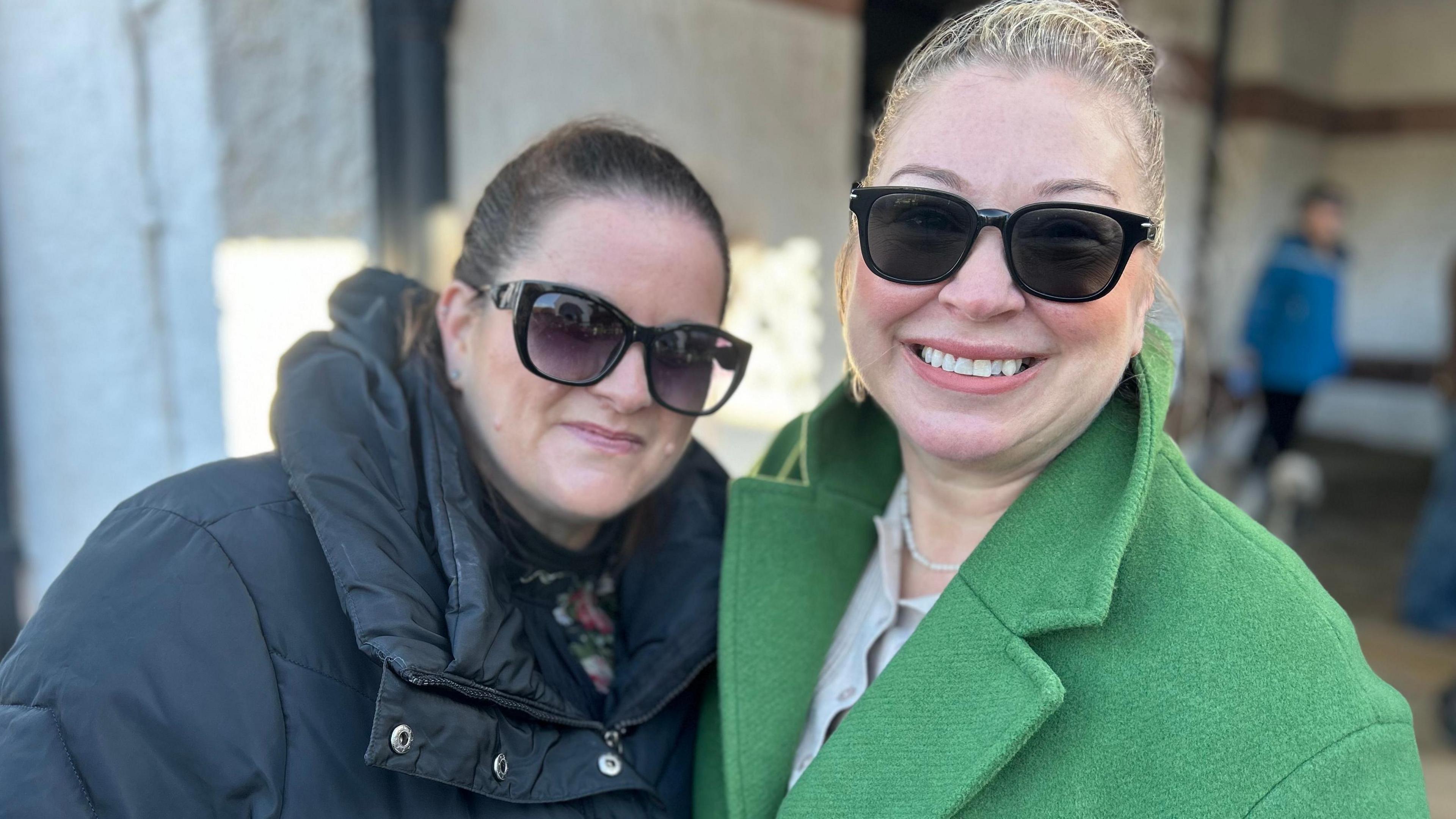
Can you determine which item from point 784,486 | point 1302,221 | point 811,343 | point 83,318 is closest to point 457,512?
point 784,486

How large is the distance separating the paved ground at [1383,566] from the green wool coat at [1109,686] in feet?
5.04

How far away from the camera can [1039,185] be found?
3.83 feet

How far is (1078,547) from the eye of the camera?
1195 mm

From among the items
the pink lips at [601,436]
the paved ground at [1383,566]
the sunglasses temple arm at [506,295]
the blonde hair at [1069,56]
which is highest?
the blonde hair at [1069,56]

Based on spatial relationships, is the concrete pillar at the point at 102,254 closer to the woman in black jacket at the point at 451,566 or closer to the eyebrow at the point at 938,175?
the woman in black jacket at the point at 451,566

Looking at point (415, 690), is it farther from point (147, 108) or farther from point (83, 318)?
point (83, 318)

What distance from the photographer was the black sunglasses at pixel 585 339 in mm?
1440

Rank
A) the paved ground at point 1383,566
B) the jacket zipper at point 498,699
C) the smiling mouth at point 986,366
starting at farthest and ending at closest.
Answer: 1. the paved ground at point 1383,566
2. the smiling mouth at point 986,366
3. the jacket zipper at point 498,699

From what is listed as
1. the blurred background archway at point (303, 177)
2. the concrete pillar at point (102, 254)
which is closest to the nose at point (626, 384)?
Answer: the blurred background archway at point (303, 177)

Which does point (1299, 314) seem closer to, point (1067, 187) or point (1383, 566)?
point (1383, 566)

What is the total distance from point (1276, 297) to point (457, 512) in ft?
18.6

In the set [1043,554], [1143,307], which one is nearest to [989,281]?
[1143,307]

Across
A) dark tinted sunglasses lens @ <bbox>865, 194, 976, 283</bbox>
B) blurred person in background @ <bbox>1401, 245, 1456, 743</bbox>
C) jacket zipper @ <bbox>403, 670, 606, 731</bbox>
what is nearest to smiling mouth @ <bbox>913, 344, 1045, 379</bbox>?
dark tinted sunglasses lens @ <bbox>865, 194, 976, 283</bbox>

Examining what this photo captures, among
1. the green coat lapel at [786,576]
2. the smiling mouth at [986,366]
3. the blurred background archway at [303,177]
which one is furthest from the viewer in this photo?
the blurred background archway at [303,177]
